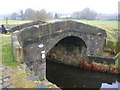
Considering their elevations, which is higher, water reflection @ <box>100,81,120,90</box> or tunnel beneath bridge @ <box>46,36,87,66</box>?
tunnel beneath bridge @ <box>46,36,87,66</box>

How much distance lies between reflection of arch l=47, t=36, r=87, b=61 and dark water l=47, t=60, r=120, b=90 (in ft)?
4.66

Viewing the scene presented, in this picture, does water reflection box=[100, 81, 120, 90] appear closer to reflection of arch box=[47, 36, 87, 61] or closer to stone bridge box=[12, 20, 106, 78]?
stone bridge box=[12, 20, 106, 78]

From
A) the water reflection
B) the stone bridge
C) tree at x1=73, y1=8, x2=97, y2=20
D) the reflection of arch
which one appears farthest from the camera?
tree at x1=73, y1=8, x2=97, y2=20

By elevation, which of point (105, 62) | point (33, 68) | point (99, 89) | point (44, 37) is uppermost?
point (44, 37)

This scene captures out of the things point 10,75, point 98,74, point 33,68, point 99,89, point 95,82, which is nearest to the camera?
point 10,75

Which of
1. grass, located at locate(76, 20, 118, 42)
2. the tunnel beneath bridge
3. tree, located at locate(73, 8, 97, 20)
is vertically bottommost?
the tunnel beneath bridge

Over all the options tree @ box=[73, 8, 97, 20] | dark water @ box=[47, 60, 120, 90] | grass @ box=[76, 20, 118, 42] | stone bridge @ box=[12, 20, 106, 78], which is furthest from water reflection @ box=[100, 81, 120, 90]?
tree @ box=[73, 8, 97, 20]

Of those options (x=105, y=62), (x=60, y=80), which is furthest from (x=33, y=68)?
(x=105, y=62)

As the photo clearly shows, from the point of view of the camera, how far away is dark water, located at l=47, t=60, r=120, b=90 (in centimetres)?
1162

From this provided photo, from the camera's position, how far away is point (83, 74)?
13266 millimetres

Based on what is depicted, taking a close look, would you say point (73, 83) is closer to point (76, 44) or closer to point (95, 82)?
point (95, 82)

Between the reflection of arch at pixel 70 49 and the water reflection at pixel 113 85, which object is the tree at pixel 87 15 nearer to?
the reflection of arch at pixel 70 49

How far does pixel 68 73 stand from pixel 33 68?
534 cm

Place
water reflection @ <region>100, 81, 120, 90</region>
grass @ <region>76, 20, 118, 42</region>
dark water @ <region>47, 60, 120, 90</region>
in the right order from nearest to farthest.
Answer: water reflection @ <region>100, 81, 120, 90</region>
dark water @ <region>47, 60, 120, 90</region>
grass @ <region>76, 20, 118, 42</region>
